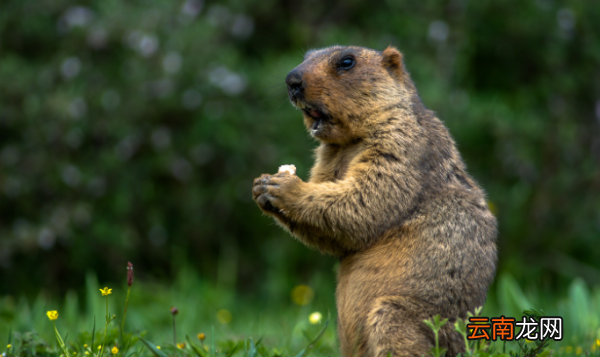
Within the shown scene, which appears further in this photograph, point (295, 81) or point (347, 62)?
point (347, 62)

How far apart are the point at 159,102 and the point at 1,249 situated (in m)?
2.02

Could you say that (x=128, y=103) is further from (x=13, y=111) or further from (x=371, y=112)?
(x=371, y=112)

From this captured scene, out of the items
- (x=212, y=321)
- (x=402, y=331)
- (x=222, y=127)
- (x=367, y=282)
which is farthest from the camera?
(x=222, y=127)

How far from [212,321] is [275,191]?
2599mm

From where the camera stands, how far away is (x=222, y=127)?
669 centimetres

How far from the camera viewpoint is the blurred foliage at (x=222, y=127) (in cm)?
612

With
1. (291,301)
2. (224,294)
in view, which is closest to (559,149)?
(291,301)

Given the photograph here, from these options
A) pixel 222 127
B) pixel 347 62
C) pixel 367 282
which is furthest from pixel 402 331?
pixel 222 127

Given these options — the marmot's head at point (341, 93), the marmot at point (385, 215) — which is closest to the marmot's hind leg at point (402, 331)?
the marmot at point (385, 215)

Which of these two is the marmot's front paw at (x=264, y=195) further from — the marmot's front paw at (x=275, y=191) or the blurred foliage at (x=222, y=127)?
the blurred foliage at (x=222, y=127)

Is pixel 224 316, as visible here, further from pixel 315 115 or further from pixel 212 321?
pixel 315 115

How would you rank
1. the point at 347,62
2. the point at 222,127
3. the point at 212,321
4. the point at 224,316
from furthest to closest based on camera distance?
the point at 222,127 → the point at 224,316 → the point at 212,321 → the point at 347,62

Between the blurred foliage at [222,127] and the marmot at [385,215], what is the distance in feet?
9.43

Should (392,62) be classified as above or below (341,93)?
above
